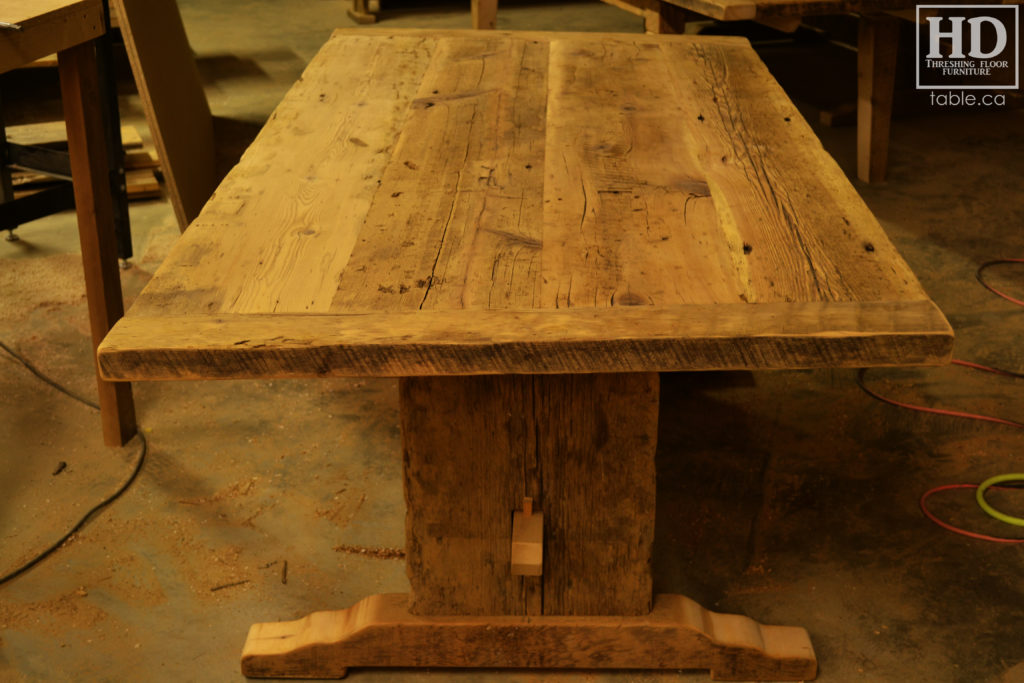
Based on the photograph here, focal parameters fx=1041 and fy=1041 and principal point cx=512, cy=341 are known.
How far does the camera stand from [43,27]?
183cm

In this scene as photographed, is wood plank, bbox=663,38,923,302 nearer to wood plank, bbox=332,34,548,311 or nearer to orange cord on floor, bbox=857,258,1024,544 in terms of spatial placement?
wood plank, bbox=332,34,548,311

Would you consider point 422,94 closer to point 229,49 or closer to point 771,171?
point 771,171

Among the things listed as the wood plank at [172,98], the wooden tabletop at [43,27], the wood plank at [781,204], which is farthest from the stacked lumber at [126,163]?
the wood plank at [781,204]

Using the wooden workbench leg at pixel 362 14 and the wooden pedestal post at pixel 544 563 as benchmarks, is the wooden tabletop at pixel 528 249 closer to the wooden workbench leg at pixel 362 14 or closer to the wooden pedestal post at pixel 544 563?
the wooden pedestal post at pixel 544 563

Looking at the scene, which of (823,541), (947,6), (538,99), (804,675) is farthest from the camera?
(947,6)

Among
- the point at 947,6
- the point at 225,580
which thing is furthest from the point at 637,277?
the point at 947,6

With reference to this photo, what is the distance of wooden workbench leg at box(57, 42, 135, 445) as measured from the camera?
2010mm

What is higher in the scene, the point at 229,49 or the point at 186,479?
the point at 229,49

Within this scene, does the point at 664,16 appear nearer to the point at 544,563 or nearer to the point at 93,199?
the point at 93,199

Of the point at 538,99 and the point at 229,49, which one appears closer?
the point at 538,99

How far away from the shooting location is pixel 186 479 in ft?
7.09

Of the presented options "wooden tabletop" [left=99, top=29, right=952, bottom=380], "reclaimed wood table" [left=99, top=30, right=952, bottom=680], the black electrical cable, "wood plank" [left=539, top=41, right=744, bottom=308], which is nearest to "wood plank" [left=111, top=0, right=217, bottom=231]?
the black electrical cable

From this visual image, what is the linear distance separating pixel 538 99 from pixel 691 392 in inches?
31.7

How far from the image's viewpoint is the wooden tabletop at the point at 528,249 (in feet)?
3.99
